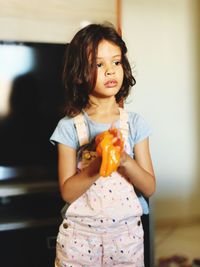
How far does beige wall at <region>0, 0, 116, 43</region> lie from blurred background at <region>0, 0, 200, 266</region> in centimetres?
33

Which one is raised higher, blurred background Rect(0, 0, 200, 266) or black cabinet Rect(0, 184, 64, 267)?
blurred background Rect(0, 0, 200, 266)

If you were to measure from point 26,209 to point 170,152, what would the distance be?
0.98 meters

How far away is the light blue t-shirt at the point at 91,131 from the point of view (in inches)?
34.7

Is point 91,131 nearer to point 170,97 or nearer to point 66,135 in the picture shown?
point 66,135

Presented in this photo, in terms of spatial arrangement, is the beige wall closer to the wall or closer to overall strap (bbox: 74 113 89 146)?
the wall

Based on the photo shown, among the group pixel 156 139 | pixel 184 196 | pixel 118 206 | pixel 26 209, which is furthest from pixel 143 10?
pixel 118 206

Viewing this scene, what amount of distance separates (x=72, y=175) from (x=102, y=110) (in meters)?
0.17

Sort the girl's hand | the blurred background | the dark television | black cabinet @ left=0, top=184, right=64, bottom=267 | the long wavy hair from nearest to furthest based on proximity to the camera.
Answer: the girl's hand < the long wavy hair < black cabinet @ left=0, top=184, right=64, bottom=267 < the dark television < the blurred background

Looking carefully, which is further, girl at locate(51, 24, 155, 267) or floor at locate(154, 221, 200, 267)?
floor at locate(154, 221, 200, 267)

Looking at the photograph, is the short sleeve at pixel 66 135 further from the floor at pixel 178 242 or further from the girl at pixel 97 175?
the floor at pixel 178 242

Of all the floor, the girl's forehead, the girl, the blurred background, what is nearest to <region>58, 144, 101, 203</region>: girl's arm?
the girl

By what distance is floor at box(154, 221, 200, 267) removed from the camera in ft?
5.73

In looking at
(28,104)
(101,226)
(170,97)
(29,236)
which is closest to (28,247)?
(29,236)

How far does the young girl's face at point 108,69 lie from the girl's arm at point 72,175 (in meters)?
0.16
